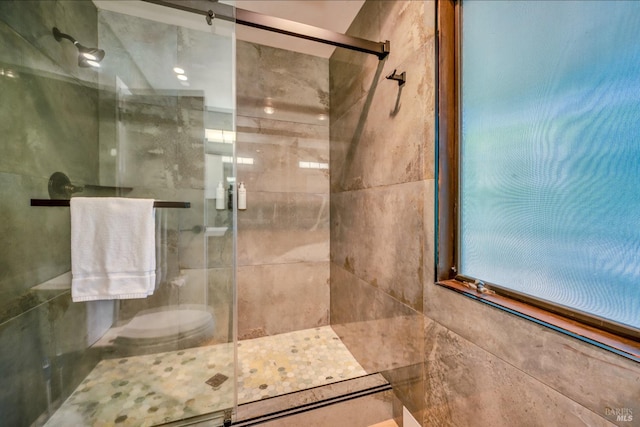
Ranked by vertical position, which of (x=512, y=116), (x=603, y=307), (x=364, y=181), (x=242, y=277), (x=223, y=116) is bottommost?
(x=242, y=277)

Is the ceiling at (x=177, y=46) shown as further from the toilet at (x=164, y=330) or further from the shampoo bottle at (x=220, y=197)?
the toilet at (x=164, y=330)

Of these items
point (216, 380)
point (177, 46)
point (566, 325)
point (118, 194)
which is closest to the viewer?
point (566, 325)

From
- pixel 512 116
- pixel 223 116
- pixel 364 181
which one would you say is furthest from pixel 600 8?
pixel 223 116

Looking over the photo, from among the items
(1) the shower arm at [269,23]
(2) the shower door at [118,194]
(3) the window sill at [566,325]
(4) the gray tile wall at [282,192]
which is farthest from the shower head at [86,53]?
(3) the window sill at [566,325]

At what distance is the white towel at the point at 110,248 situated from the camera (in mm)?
1054

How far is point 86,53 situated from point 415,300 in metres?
2.13

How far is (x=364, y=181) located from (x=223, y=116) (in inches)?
38.4

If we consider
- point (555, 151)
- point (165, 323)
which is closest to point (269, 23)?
point (555, 151)

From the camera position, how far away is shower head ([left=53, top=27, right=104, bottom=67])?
3.72 feet

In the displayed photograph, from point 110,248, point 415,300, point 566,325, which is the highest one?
point 110,248

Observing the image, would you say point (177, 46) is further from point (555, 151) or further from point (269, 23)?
point (555, 151)

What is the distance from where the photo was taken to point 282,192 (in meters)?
1.83

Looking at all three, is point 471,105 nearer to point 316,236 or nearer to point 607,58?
point 607,58

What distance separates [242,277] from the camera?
1.76 meters
